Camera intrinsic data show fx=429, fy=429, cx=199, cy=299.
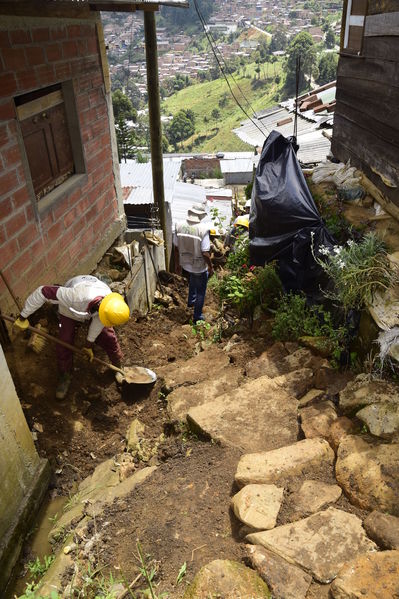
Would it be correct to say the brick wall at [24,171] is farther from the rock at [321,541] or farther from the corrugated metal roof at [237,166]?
the corrugated metal roof at [237,166]

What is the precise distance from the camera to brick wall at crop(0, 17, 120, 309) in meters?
4.26

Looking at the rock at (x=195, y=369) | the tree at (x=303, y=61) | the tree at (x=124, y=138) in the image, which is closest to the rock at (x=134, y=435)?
the rock at (x=195, y=369)

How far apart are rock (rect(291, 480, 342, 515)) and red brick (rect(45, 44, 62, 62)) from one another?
5088 millimetres

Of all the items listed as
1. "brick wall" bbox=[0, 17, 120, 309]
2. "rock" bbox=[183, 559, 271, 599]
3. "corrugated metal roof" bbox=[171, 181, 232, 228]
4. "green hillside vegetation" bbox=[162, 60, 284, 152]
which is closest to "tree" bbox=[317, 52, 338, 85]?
"green hillside vegetation" bbox=[162, 60, 284, 152]

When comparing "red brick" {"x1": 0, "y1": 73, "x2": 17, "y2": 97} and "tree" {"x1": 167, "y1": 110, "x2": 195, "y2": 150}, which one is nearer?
"red brick" {"x1": 0, "y1": 73, "x2": 17, "y2": 97}

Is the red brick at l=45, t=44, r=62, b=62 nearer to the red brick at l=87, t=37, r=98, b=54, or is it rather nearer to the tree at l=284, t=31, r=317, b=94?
the red brick at l=87, t=37, r=98, b=54

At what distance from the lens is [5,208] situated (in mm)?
4281

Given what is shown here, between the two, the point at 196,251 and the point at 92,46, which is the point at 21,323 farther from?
the point at 92,46

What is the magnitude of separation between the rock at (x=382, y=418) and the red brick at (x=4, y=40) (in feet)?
14.9

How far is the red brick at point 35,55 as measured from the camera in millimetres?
4506

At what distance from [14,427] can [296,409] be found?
2243 mm

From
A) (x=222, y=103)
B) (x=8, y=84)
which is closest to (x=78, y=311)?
(x=8, y=84)

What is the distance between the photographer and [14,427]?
3.17 metres

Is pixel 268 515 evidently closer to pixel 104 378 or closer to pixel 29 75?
pixel 104 378
